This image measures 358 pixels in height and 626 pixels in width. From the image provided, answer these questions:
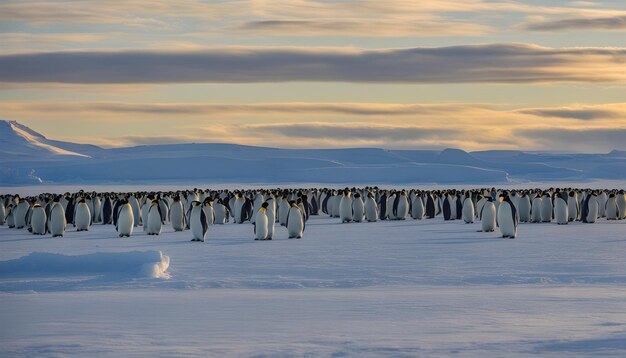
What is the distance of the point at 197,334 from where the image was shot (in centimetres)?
851

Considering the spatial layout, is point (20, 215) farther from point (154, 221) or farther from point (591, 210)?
point (591, 210)

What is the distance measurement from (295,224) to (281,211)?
19.7 feet

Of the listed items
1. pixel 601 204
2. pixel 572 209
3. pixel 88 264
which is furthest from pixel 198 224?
pixel 601 204

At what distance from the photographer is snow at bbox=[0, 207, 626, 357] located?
8.02 meters

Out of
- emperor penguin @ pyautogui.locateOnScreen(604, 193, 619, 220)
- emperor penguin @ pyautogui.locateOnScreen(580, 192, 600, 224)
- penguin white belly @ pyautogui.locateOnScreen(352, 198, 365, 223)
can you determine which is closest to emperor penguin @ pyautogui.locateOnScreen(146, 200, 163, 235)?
penguin white belly @ pyautogui.locateOnScreen(352, 198, 365, 223)

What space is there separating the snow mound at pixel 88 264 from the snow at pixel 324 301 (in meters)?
0.03

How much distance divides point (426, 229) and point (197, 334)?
17698 millimetres

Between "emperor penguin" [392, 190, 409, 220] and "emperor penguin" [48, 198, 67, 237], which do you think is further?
"emperor penguin" [392, 190, 409, 220]

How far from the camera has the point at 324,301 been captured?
35.8ft

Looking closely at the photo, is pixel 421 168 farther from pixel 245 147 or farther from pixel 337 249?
pixel 337 249

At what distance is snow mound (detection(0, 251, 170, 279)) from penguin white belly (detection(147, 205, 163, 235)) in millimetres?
8934

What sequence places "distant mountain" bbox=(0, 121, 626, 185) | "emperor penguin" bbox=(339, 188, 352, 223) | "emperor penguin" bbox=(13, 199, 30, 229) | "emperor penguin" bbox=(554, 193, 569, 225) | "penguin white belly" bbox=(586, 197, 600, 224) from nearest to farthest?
"emperor penguin" bbox=(13, 199, 30, 229)
"emperor penguin" bbox=(554, 193, 569, 225)
"penguin white belly" bbox=(586, 197, 600, 224)
"emperor penguin" bbox=(339, 188, 352, 223)
"distant mountain" bbox=(0, 121, 626, 185)

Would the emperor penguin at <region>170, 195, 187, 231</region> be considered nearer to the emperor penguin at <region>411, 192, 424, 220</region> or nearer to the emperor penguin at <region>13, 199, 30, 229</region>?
the emperor penguin at <region>13, 199, 30, 229</region>

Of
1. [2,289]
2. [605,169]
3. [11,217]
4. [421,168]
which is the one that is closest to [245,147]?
[421,168]
